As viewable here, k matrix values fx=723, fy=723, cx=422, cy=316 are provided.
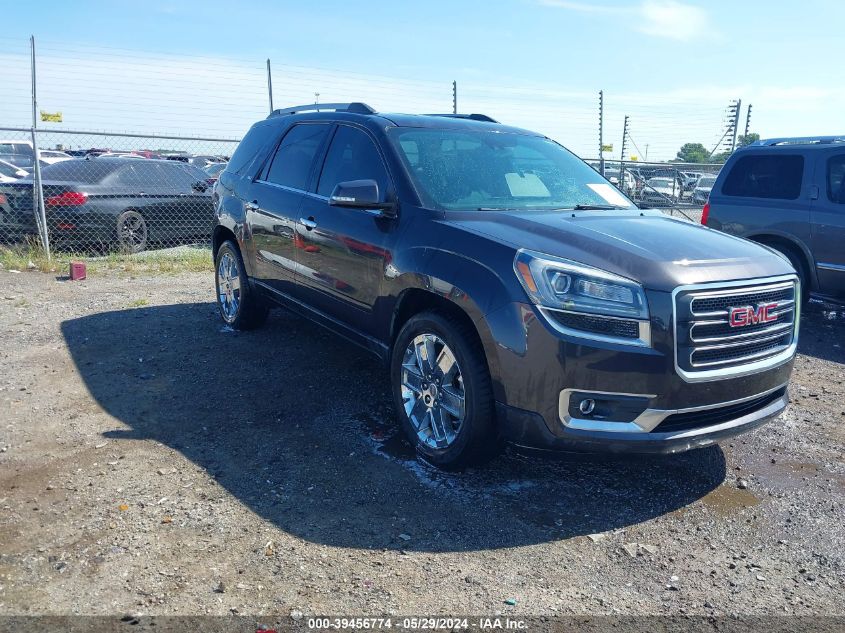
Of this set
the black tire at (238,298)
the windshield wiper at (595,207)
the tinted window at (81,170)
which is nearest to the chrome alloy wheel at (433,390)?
the windshield wiper at (595,207)

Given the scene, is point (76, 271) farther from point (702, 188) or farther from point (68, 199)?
point (702, 188)

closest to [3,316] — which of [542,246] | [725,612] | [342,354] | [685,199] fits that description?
[342,354]

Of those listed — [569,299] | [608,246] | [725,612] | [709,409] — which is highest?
[608,246]

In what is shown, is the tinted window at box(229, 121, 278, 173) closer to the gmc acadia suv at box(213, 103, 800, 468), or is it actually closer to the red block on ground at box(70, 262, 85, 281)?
the gmc acadia suv at box(213, 103, 800, 468)

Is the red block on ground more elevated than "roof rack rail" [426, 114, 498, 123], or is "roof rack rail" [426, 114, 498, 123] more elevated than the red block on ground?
"roof rack rail" [426, 114, 498, 123]

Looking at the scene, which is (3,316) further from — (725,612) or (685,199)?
(685,199)

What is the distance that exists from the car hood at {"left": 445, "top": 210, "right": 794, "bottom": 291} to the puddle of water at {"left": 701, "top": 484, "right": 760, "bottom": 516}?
3.78 ft

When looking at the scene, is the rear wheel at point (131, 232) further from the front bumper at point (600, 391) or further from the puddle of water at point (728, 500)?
the puddle of water at point (728, 500)

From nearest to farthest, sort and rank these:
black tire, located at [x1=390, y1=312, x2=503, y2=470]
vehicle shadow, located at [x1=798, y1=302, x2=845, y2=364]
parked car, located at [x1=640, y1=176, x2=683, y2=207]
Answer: black tire, located at [x1=390, y1=312, x2=503, y2=470]
vehicle shadow, located at [x1=798, y1=302, x2=845, y2=364]
parked car, located at [x1=640, y1=176, x2=683, y2=207]

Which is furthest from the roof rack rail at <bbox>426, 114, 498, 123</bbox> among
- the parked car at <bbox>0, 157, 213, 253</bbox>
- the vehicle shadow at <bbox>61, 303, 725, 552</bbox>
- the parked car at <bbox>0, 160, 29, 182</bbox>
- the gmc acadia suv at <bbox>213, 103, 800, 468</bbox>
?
the parked car at <bbox>0, 160, 29, 182</bbox>

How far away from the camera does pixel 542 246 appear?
3568mm

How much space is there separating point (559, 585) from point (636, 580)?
0.34 m

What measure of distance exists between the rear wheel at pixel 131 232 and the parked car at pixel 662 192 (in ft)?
31.4

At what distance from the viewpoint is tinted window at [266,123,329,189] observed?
17.5ft
